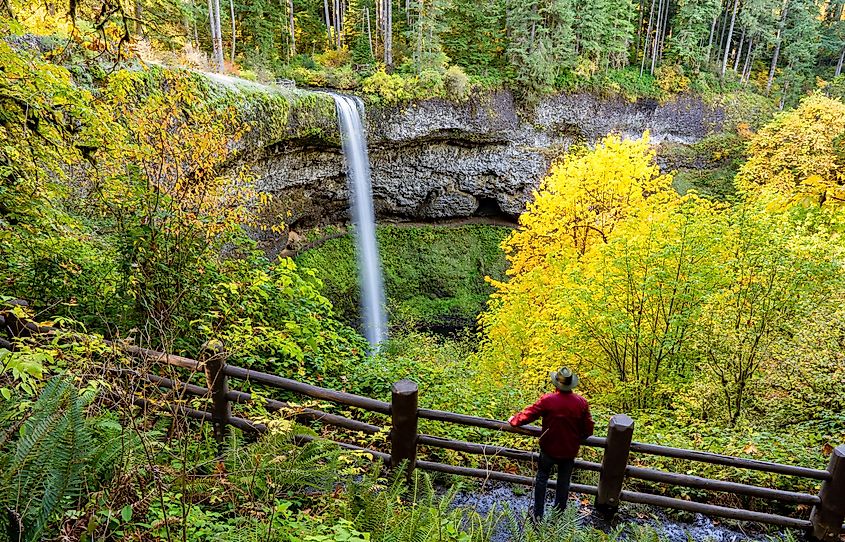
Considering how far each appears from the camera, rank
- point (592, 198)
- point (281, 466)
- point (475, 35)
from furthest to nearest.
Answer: point (475, 35), point (592, 198), point (281, 466)

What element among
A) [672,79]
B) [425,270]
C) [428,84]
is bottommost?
[425,270]

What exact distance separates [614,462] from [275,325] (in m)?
4.58

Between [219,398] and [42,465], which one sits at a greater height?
[42,465]

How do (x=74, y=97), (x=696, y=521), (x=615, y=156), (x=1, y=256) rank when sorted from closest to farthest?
(x=74, y=97)
(x=696, y=521)
(x=1, y=256)
(x=615, y=156)

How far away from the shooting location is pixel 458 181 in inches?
1123

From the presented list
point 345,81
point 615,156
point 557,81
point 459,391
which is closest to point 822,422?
point 459,391

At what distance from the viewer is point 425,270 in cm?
2725

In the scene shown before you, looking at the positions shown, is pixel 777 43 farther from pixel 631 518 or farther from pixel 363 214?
pixel 631 518

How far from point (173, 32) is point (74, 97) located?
81.2 feet

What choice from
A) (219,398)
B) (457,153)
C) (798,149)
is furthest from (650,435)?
(798,149)

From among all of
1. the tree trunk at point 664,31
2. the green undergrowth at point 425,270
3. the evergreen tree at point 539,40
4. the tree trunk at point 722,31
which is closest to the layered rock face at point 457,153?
the green undergrowth at point 425,270

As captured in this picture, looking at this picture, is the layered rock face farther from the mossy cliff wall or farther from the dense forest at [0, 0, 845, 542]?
the dense forest at [0, 0, 845, 542]

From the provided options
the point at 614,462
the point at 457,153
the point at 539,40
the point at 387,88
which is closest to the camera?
the point at 614,462

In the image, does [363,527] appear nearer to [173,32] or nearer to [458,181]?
[458,181]
